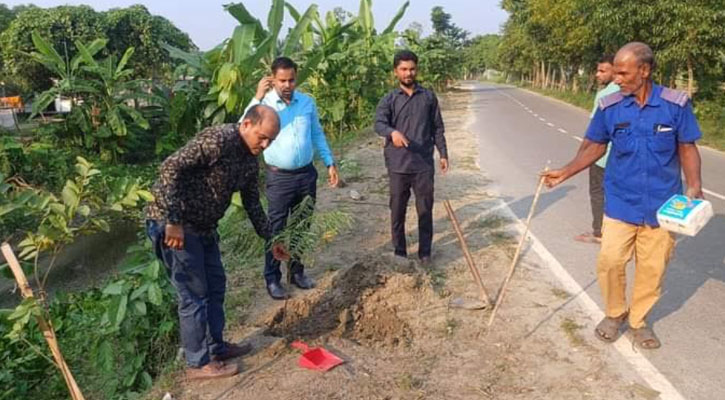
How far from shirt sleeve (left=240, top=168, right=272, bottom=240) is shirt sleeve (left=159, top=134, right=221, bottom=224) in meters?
0.36

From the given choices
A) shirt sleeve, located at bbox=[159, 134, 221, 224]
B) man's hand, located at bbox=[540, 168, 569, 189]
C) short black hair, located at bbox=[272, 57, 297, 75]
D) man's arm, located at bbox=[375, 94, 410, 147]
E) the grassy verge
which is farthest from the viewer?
the grassy verge

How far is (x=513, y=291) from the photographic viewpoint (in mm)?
4766

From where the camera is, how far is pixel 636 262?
3789 millimetres

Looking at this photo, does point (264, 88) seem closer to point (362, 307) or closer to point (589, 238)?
point (362, 307)

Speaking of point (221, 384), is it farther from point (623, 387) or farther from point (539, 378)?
point (623, 387)

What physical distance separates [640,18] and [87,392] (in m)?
16.8

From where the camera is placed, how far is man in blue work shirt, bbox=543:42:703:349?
11.4ft

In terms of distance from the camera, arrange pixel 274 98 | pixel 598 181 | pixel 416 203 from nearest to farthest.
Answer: pixel 274 98 → pixel 416 203 → pixel 598 181

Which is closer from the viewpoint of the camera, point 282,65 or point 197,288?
point 197,288

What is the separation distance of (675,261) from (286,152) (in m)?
3.76

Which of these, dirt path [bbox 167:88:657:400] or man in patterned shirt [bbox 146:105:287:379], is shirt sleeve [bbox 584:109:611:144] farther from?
man in patterned shirt [bbox 146:105:287:379]

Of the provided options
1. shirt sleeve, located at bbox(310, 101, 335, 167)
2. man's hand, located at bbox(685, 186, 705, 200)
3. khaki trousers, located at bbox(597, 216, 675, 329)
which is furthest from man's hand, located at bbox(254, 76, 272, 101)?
man's hand, located at bbox(685, 186, 705, 200)

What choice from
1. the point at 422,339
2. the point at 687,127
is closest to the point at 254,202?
the point at 422,339

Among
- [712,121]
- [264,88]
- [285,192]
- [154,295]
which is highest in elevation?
[264,88]
